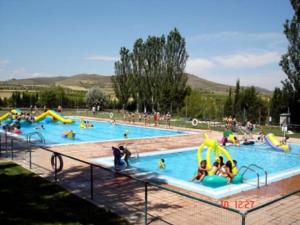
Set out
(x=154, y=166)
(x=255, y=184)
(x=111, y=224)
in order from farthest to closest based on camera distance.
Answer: (x=154, y=166)
(x=255, y=184)
(x=111, y=224)

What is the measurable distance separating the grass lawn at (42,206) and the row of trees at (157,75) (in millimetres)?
34576

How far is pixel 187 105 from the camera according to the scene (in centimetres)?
4028

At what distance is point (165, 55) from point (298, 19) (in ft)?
70.4

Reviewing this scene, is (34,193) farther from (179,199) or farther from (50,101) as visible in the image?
(50,101)

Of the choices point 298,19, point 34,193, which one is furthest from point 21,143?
point 298,19

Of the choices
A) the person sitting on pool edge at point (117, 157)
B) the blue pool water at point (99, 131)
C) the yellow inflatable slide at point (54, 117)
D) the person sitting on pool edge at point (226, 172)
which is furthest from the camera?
the yellow inflatable slide at point (54, 117)

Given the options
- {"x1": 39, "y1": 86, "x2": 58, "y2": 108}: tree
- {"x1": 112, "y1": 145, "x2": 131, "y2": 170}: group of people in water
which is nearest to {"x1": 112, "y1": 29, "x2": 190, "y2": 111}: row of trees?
{"x1": 39, "y1": 86, "x2": 58, "y2": 108}: tree

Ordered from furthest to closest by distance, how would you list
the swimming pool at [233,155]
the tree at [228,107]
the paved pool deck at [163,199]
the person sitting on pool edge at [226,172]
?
1. the tree at [228,107]
2. the person sitting on pool edge at [226,172]
3. the swimming pool at [233,155]
4. the paved pool deck at [163,199]

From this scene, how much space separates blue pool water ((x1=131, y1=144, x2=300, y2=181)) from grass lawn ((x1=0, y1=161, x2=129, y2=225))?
4696 millimetres

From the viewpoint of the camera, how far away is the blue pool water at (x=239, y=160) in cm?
1422

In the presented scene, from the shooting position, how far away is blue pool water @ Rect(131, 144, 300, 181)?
46.6 feet

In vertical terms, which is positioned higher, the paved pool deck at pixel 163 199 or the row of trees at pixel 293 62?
the row of trees at pixel 293 62
